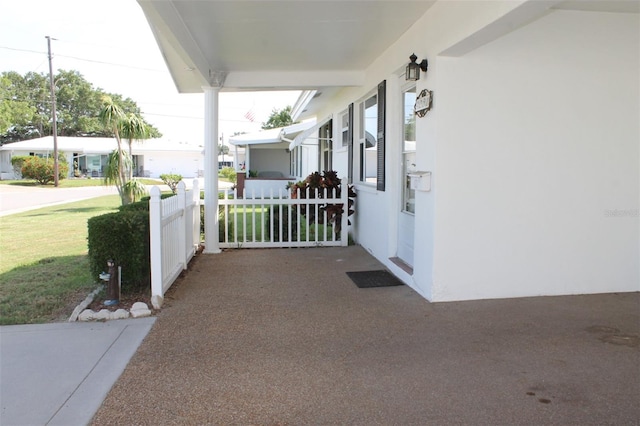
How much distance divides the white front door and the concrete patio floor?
864mm

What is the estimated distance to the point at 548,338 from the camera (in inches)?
158

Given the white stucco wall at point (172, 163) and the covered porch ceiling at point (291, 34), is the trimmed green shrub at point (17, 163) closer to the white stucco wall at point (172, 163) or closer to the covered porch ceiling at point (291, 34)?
the white stucco wall at point (172, 163)

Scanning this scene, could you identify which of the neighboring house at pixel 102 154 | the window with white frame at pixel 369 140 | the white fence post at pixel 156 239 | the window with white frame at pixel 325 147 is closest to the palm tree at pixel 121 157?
the window with white frame at pixel 325 147

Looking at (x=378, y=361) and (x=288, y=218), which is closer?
(x=378, y=361)

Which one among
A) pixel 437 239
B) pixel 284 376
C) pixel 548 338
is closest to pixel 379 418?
pixel 284 376

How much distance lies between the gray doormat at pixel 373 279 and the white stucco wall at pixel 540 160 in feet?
3.25

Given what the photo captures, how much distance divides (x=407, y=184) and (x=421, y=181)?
1277 millimetres

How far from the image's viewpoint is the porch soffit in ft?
16.5

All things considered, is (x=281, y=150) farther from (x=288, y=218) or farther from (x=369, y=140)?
(x=369, y=140)

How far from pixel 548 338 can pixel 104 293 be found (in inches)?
176

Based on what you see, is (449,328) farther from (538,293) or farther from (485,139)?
(485,139)

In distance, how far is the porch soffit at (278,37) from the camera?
5.03 meters

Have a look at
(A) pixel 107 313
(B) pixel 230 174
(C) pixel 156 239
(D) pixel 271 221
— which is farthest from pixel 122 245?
(B) pixel 230 174

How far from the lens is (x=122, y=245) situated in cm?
518
